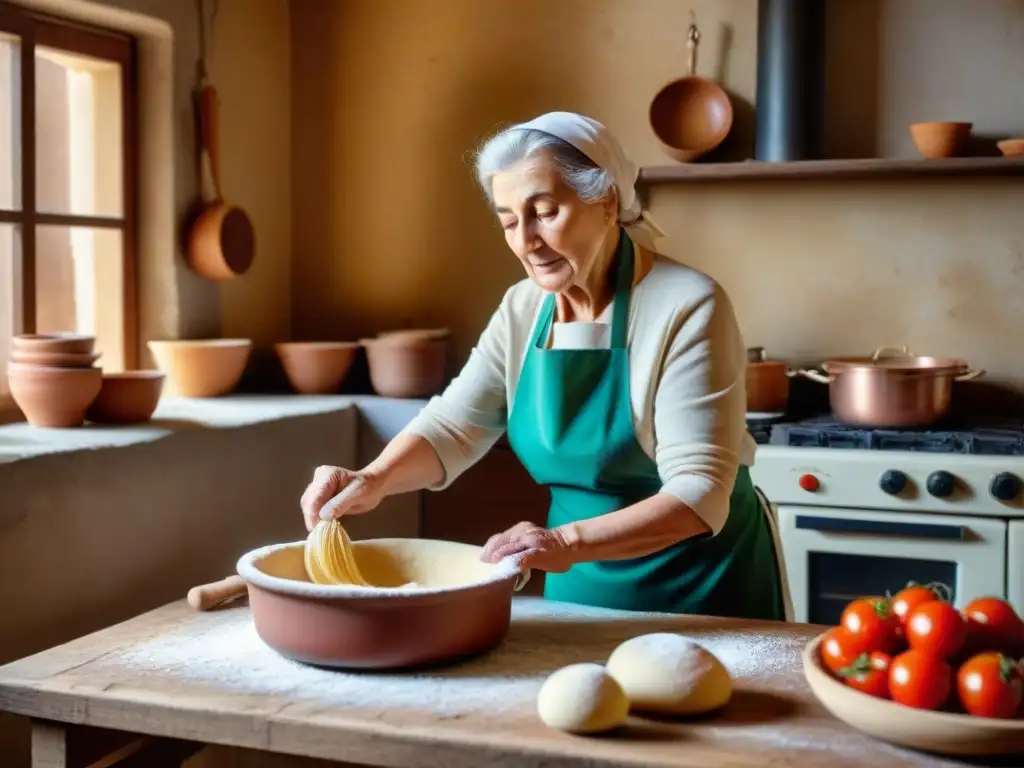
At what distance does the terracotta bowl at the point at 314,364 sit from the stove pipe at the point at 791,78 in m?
1.24

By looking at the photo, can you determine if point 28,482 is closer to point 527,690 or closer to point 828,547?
point 527,690

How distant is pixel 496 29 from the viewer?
3.35 m

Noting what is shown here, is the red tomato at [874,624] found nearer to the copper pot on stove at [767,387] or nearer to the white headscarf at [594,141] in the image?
the white headscarf at [594,141]

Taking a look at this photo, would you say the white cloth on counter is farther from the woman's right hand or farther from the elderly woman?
the woman's right hand

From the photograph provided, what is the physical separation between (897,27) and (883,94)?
176mm

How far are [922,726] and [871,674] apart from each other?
7 cm

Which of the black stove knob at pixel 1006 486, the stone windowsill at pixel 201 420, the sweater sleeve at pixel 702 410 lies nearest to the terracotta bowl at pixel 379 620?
the sweater sleeve at pixel 702 410

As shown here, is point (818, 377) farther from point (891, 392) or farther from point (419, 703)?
point (419, 703)

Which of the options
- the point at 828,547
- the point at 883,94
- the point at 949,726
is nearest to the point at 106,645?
the point at 949,726

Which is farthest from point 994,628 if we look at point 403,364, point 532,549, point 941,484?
point 403,364

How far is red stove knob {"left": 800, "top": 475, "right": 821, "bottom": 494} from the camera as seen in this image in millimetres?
2697

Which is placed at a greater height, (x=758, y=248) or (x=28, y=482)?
(x=758, y=248)

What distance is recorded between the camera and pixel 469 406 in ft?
6.19

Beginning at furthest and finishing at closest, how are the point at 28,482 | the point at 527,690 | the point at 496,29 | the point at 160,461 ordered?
the point at 496,29 → the point at 160,461 → the point at 28,482 → the point at 527,690
